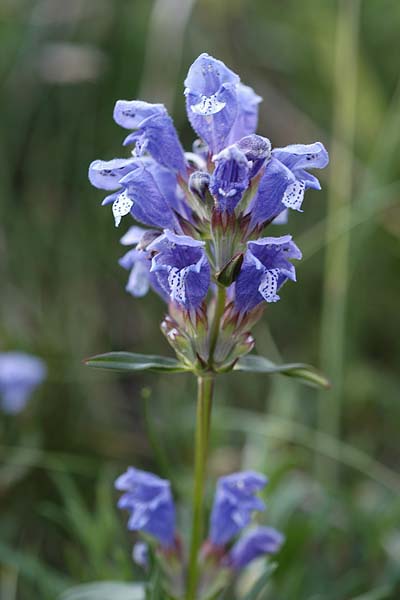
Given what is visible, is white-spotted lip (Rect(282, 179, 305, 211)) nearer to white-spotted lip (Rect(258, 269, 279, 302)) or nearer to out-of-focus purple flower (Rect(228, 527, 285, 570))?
white-spotted lip (Rect(258, 269, 279, 302))

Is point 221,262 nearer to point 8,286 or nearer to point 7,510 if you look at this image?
point 7,510

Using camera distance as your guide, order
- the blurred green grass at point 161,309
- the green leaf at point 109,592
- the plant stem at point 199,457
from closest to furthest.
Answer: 1. the plant stem at point 199,457
2. the green leaf at point 109,592
3. the blurred green grass at point 161,309

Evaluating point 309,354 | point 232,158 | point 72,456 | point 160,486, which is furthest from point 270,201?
point 309,354

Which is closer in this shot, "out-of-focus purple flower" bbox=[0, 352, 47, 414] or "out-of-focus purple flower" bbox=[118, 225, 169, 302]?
"out-of-focus purple flower" bbox=[118, 225, 169, 302]

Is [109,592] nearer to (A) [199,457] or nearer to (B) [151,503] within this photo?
(B) [151,503]

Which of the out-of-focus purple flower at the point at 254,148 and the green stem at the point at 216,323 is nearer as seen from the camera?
the out-of-focus purple flower at the point at 254,148

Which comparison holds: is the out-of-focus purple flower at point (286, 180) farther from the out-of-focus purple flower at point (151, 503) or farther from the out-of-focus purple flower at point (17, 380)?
the out-of-focus purple flower at point (17, 380)

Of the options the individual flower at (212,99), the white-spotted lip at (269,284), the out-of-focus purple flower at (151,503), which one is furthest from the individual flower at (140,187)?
the out-of-focus purple flower at (151,503)

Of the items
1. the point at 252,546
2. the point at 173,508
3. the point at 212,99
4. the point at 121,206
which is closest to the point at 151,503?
the point at 173,508

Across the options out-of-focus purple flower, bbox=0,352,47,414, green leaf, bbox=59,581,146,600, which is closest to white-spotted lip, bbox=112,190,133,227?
green leaf, bbox=59,581,146,600
